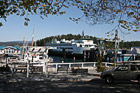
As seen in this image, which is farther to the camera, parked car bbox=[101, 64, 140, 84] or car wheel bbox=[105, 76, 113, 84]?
car wheel bbox=[105, 76, 113, 84]

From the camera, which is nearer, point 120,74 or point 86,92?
point 86,92

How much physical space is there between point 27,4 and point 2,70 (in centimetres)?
1187

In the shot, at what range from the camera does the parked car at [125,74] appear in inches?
533

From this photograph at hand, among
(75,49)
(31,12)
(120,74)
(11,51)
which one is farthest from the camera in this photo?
(75,49)

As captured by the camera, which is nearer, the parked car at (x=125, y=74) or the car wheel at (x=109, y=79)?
the parked car at (x=125, y=74)

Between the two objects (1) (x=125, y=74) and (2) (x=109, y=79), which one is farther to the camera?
(2) (x=109, y=79)

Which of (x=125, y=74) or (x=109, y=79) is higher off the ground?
(x=125, y=74)

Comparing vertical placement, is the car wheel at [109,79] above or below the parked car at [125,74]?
below

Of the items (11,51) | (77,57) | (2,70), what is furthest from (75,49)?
(2,70)

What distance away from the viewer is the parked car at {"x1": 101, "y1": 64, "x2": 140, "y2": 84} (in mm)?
13539

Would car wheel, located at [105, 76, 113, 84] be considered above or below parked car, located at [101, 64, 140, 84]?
below

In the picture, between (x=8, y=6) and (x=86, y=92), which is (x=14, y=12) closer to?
(x=8, y=6)

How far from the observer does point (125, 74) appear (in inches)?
539

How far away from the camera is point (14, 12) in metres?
9.52
